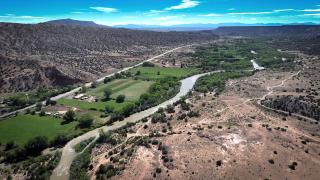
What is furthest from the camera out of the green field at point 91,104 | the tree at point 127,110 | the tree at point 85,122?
the green field at point 91,104

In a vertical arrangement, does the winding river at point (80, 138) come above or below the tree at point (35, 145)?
Answer: below

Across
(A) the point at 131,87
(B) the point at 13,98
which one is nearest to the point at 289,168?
(A) the point at 131,87

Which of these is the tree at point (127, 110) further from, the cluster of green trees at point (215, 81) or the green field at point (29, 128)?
the cluster of green trees at point (215, 81)

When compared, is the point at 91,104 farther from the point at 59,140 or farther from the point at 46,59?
the point at 46,59

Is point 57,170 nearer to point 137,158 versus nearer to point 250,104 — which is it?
point 137,158

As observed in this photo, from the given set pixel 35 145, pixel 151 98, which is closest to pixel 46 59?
pixel 151 98

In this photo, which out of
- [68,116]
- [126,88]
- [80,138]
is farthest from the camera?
[126,88]

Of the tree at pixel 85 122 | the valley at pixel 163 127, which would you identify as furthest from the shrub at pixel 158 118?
the tree at pixel 85 122
